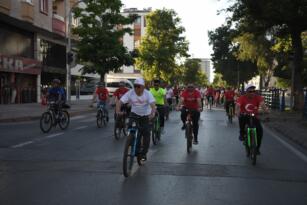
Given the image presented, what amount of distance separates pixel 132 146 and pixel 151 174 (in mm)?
553

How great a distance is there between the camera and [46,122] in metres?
16.5

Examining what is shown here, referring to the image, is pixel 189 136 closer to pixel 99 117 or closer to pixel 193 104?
pixel 193 104

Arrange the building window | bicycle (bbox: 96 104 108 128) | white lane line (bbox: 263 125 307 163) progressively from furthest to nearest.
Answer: the building window, bicycle (bbox: 96 104 108 128), white lane line (bbox: 263 125 307 163)

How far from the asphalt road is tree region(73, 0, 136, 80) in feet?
81.8

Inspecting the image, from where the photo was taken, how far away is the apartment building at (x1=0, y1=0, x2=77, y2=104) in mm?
32344

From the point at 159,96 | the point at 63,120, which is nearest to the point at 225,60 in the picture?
the point at 63,120

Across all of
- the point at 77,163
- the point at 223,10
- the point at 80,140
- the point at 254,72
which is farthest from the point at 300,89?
the point at 254,72

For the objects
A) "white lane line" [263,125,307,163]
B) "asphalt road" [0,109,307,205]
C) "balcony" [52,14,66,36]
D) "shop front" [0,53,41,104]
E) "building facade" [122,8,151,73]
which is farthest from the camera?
"building facade" [122,8,151,73]

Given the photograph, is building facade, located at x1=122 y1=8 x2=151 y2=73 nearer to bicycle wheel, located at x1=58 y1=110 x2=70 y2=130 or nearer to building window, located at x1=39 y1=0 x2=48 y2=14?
building window, located at x1=39 y1=0 x2=48 y2=14

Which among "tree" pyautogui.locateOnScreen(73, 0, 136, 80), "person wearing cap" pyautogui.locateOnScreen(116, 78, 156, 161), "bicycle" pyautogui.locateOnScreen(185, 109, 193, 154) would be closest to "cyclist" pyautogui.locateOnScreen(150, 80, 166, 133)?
"bicycle" pyautogui.locateOnScreen(185, 109, 193, 154)

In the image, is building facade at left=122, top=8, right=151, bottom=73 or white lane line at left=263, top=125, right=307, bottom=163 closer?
white lane line at left=263, top=125, right=307, bottom=163

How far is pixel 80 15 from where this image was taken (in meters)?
39.2

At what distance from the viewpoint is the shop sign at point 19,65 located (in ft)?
106

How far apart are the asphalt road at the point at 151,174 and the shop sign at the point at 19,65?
19298 millimetres
